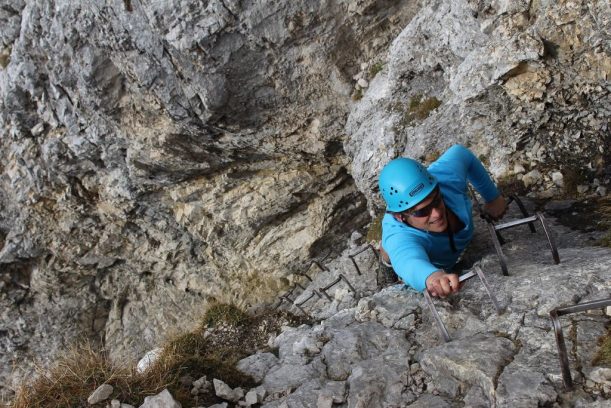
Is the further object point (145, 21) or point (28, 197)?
point (28, 197)

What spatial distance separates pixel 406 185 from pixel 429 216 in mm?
436

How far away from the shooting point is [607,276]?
4.18 m

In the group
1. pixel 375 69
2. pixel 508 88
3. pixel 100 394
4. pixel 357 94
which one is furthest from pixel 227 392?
pixel 375 69

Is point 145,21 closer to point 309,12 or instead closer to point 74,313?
point 309,12

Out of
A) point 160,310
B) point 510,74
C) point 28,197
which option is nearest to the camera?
point 510,74

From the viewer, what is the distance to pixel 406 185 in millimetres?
4594

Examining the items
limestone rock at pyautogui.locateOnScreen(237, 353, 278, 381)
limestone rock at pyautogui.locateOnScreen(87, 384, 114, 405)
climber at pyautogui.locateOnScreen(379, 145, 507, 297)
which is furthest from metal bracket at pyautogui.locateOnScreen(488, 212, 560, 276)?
limestone rock at pyautogui.locateOnScreen(87, 384, 114, 405)

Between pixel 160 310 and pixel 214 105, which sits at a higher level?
pixel 214 105

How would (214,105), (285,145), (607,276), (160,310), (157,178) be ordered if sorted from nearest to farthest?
(607,276), (214,105), (285,145), (157,178), (160,310)

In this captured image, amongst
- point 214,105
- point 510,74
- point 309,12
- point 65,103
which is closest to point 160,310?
point 65,103

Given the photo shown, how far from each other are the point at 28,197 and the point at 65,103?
312 centimetres

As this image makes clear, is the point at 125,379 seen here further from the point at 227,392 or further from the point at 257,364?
the point at 257,364

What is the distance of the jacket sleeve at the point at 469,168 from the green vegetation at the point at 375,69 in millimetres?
4116

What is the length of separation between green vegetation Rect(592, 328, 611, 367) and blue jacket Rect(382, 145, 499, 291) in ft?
4.39
